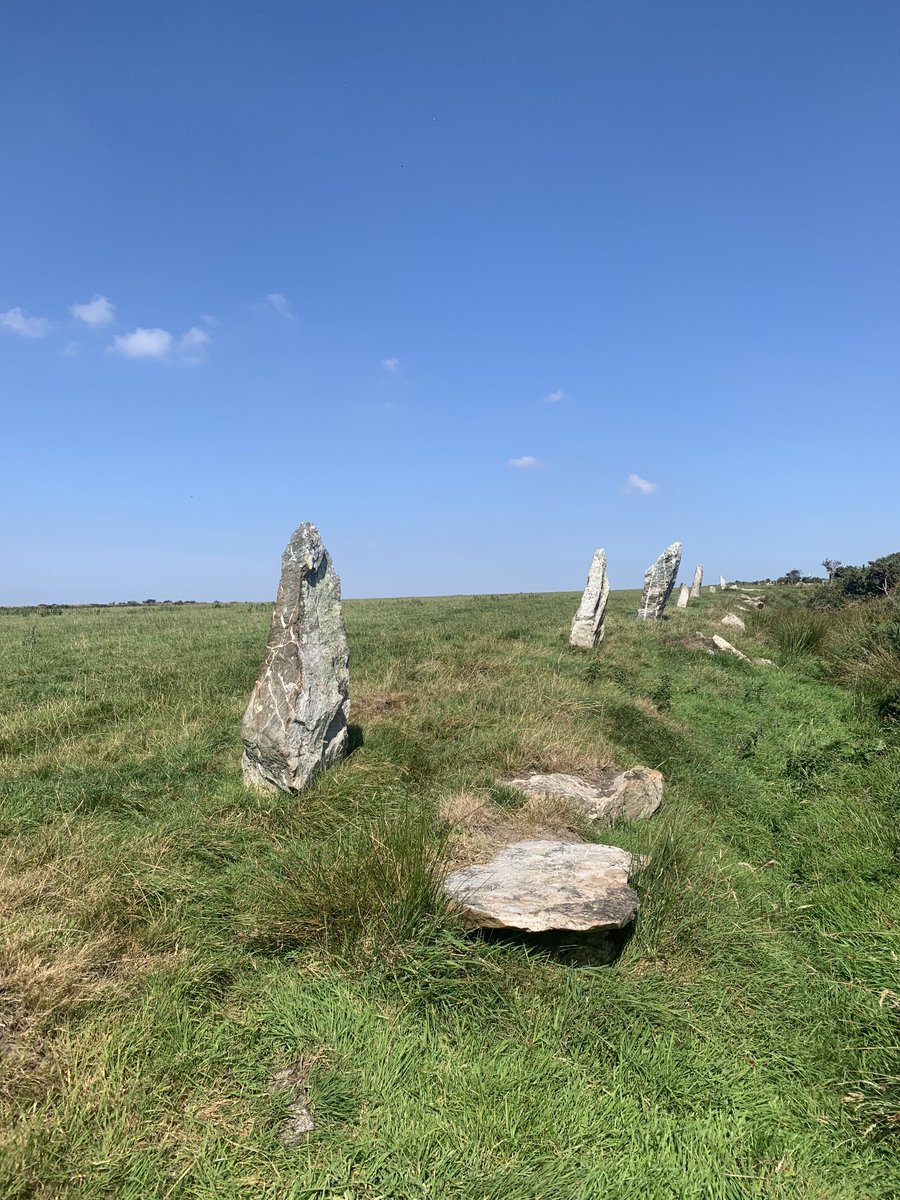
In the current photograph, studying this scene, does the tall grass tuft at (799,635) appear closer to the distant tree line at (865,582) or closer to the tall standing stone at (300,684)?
the distant tree line at (865,582)

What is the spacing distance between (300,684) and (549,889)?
11.2 ft

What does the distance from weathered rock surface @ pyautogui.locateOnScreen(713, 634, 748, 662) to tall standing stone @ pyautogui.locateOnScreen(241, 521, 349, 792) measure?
12.5m

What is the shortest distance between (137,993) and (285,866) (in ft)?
4.93

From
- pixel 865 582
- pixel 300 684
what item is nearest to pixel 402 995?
pixel 300 684

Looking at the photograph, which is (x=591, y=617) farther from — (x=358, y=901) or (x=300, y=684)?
(x=358, y=901)

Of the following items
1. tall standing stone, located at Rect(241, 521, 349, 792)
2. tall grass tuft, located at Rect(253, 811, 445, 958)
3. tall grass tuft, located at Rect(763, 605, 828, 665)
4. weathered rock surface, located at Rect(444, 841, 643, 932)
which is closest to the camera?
tall grass tuft, located at Rect(253, 811, 445, 958)

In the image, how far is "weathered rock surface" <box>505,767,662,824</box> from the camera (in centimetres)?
713

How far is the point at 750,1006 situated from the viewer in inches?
184

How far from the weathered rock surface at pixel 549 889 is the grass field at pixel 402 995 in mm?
285

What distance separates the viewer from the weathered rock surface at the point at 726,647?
16.9m

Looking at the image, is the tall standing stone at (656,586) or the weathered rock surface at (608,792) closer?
the weathered rock surface at (608,792)

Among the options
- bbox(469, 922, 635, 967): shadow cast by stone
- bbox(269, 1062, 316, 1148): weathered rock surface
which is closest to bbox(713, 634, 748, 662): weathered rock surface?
bbox(469, 922, 635, 967): shadow cast by stone

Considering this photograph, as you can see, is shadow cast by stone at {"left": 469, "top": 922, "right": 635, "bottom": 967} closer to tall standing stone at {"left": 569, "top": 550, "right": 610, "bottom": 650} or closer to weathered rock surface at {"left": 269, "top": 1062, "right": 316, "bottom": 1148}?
weathered rock surface at {"left": 269, "top": 1062, "right": 316, "bottom": 1148}

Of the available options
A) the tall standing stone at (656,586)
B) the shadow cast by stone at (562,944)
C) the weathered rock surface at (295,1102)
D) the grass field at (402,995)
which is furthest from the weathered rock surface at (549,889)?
the tall standing stone at (656,586)
